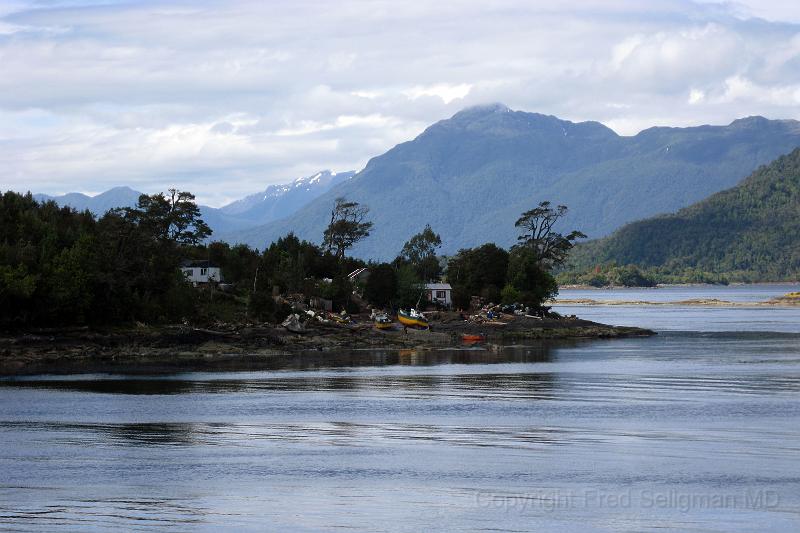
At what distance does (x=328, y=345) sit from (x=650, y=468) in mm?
53947

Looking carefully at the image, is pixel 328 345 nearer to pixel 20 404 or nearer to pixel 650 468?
pixel 20 404

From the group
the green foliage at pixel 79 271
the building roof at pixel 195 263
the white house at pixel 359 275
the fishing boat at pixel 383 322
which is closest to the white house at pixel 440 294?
the white house at pixel 359 275

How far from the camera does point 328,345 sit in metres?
84.9

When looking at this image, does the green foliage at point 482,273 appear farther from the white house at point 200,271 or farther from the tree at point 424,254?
the white house at point 200,271

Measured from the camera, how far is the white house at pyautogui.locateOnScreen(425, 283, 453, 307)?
11306 cm

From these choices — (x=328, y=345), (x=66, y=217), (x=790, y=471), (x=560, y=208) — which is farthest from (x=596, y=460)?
(x=560, y=208)

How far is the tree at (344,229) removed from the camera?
132125 millimetres

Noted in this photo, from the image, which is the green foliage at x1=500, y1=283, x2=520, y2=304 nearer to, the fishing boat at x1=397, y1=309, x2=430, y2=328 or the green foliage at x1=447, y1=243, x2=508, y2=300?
the green foliage at x1=447, y1=243, x2=508, y2=300

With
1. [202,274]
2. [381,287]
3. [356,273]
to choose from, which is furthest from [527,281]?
[202,274]

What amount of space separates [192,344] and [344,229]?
180 feet

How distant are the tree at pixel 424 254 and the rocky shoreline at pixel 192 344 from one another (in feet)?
105

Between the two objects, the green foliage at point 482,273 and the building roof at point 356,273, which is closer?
the green foliage at point 482,273

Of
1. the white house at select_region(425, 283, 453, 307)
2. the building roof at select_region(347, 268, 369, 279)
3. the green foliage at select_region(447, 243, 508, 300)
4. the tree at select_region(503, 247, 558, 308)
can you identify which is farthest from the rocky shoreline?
the building roof at select_region(347, 268, 369, 279)

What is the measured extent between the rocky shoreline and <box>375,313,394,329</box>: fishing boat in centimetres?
75
